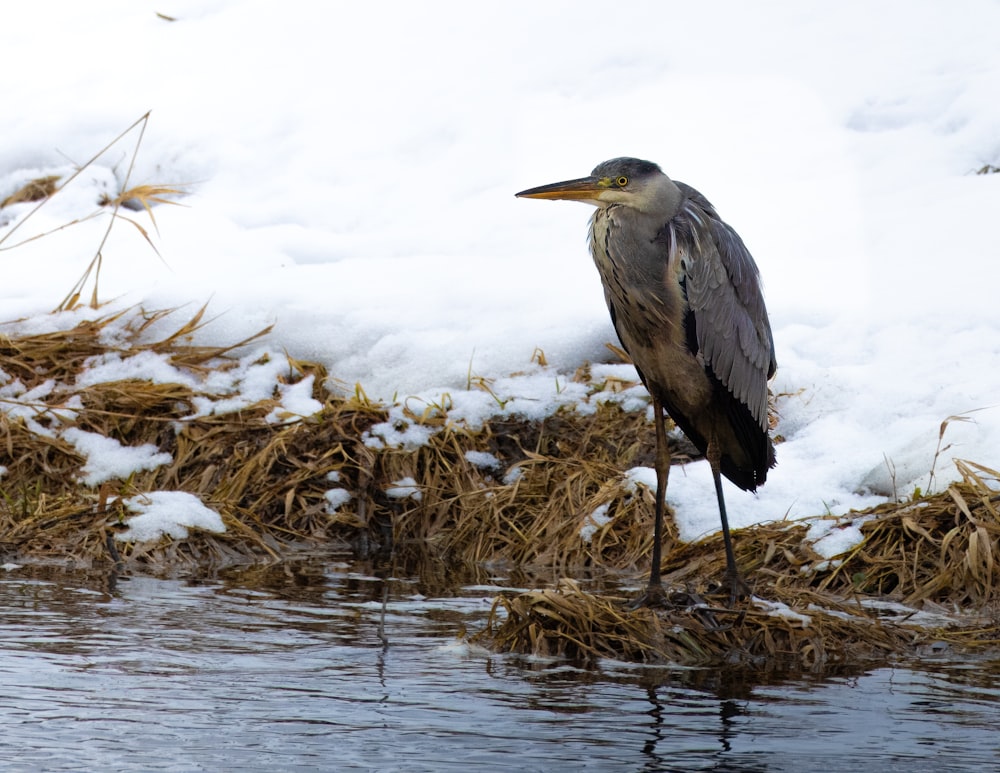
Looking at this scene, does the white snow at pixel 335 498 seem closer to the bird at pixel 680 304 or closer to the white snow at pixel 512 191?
the white snow at pixel 512 191

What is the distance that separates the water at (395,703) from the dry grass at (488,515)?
0.82 feet

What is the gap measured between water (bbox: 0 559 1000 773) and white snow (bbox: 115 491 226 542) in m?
→ 0.98

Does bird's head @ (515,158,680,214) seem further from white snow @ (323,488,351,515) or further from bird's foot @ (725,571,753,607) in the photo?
white snow @ (323,488,351,515)

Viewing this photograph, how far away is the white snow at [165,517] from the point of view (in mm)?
6074

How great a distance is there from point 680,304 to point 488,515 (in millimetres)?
1839

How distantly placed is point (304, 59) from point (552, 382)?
551 cm

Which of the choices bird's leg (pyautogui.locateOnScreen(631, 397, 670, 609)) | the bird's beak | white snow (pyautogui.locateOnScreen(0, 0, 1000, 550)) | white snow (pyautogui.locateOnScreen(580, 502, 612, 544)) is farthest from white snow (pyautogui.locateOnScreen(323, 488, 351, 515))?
the bird's beak

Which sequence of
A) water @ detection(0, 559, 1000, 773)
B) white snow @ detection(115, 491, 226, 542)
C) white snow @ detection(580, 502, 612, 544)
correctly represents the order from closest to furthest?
water @ detection(0, 559, 1000, 773) < white snow @ detection(115, 491, 226, 542) < white snow @ detection(580, 502, 612, 544)

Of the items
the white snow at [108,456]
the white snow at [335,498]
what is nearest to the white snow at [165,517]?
the white snow at [108,456]

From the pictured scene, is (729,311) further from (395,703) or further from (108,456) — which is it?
(108,456)

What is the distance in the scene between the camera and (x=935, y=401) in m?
6.76

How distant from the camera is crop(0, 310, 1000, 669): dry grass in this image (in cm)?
459

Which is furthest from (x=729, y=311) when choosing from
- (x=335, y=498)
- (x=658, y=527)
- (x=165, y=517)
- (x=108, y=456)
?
(x=108, y=456)

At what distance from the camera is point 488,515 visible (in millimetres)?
6508
